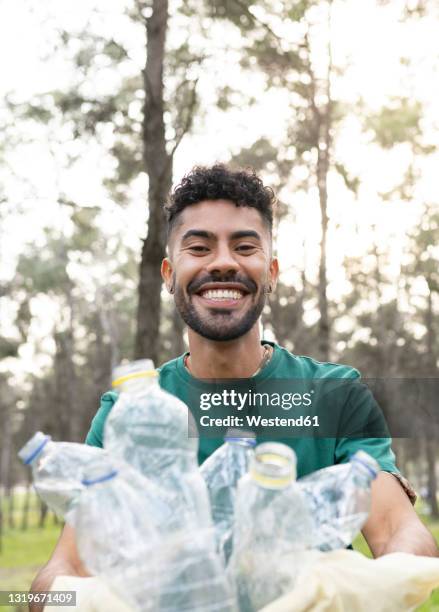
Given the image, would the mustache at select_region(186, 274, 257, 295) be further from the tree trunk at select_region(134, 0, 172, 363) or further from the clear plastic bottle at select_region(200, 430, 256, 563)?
the tree trunk at select_region(134, 0, 172, 363)

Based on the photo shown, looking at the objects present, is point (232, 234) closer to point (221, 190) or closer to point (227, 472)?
point (221, 190)

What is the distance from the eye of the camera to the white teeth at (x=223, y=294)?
7.26 feet

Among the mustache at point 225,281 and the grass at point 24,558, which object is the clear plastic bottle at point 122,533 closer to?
the mustache at point 225,281

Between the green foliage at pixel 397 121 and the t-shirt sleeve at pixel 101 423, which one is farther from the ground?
the green foliage at pixel 397 121

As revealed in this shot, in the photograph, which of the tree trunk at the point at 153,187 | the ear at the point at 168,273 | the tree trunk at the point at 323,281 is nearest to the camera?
the ear at the point at 168,273

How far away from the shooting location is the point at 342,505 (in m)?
1.51

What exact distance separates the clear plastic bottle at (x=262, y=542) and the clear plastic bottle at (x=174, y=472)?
0.05 metres

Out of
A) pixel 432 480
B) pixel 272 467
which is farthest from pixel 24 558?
pixel 272 467

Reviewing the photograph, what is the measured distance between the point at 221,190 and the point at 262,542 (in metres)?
1.29

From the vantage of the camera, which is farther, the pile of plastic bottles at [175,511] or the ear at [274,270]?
the ear at [274,270]

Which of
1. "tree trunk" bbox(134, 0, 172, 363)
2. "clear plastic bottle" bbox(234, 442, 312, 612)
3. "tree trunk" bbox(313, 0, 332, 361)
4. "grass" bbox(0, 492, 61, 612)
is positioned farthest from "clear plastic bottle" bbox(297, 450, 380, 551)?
"tree trunk" bbox(313, 0, 332, 361)

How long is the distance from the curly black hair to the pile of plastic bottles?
98cm

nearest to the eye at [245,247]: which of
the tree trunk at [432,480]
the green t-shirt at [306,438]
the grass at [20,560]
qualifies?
the green t-shirt at [306,438]

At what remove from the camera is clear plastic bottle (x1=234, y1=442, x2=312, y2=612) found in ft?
4.35
